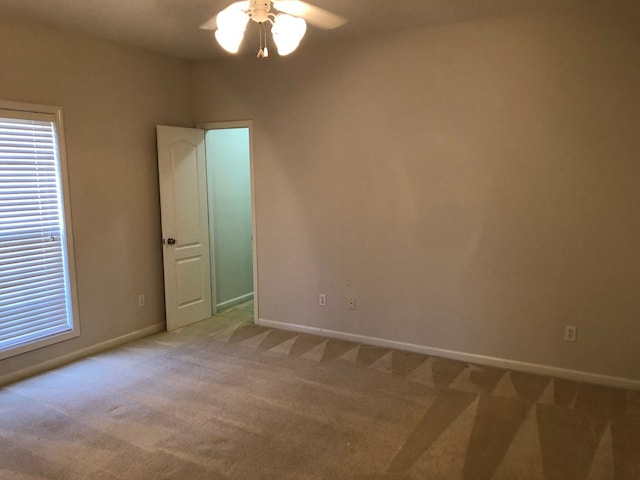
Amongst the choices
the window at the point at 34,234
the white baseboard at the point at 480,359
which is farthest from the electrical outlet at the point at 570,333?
the window at the point at 34,234

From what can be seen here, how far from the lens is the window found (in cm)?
351

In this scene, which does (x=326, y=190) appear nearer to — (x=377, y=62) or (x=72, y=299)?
(x=377, y=62)

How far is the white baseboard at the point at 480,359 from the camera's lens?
Result: 3439 mm

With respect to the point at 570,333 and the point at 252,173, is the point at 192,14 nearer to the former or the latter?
the point at 252,173

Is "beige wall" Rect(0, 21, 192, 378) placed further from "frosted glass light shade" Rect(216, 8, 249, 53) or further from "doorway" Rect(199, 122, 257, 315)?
"frosted glass light shade" Rect(216, 8, 249, 53)

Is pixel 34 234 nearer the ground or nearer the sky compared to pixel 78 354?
nearer the sky

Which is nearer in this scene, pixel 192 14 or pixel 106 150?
pixel 192 14

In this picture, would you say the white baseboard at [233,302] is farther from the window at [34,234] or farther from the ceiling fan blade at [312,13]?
the ceiling fan blade at [312,13]

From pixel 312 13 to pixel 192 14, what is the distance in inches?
34.3

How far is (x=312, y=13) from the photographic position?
340 cm

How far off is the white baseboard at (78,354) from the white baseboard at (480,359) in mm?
1188

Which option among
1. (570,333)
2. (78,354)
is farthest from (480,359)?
(78,354)

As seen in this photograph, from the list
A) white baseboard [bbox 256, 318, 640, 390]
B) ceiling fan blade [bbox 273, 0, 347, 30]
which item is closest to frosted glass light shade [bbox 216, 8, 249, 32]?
ceiling fan blade [bbox 273, 0, 347, 30]

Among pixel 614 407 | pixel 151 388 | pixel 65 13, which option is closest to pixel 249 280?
pixel 151 388
